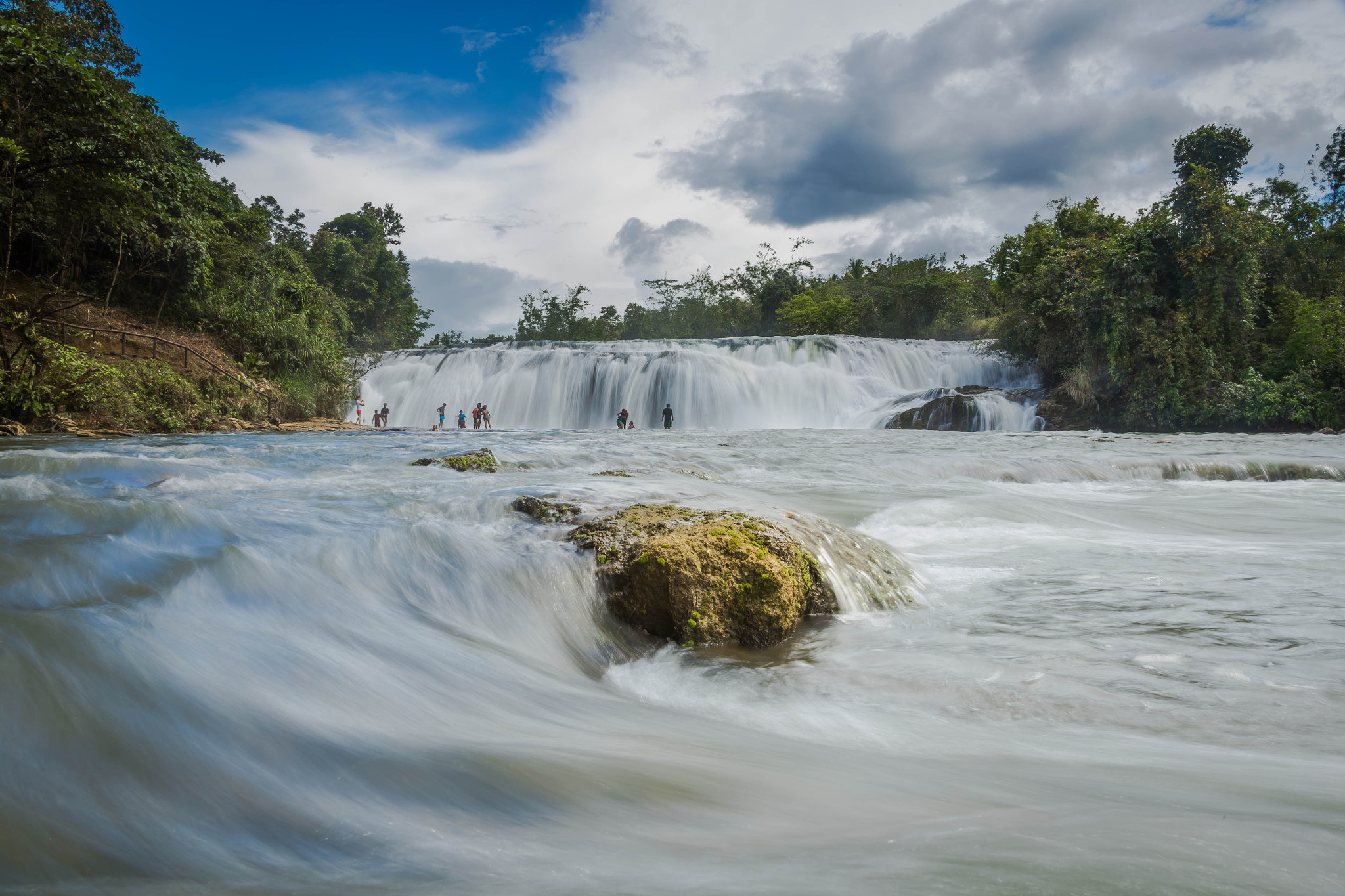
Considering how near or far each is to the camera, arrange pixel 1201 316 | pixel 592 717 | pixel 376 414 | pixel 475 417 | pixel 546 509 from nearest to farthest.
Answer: pixel 592 717 < pixel 546 509 < pixel 1201 316 < pixel 475 417 < pixel 376 414

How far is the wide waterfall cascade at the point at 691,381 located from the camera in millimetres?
28059

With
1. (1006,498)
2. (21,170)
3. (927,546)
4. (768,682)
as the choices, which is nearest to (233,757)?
(768,682)

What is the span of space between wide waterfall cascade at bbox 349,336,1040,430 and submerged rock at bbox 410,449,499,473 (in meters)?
19.7

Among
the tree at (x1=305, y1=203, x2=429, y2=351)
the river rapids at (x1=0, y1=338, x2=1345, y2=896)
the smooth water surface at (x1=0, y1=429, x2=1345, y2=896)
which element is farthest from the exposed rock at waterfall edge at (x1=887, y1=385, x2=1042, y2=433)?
the tree at (x1=305, y1=203, x2=429, y2=351)

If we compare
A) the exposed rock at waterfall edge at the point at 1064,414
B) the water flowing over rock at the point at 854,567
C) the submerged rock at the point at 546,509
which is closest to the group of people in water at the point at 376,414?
the submerged rock at the point at 546,509

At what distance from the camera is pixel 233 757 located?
1.71 meters

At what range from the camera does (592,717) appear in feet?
8.02

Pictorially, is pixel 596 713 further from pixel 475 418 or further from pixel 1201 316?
pixel 1201 316

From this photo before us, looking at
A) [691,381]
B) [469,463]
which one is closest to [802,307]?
[691,381]

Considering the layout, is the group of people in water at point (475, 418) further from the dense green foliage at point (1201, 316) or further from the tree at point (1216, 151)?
the tree at point (1216, 151)

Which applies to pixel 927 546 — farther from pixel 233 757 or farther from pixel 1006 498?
pixel 233 757

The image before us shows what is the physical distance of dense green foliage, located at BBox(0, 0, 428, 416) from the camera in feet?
43.0

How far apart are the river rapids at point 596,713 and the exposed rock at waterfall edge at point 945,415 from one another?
1783 centimetres

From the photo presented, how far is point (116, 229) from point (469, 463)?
16142 mm
